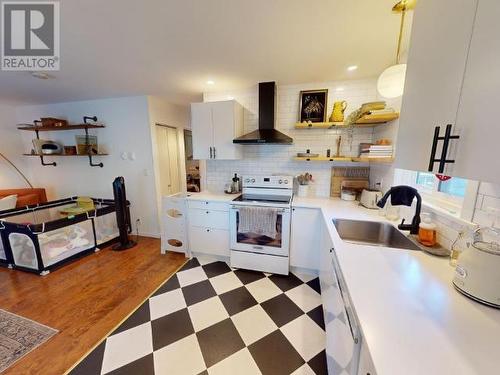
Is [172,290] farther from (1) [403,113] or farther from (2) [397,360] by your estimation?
(1) [403,113]

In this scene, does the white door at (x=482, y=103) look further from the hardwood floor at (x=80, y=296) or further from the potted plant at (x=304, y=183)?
the hardwood floor at (x=80, y=296)

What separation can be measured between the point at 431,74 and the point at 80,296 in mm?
3283

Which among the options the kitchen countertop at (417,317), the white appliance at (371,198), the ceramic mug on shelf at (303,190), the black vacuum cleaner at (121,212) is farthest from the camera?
the black vacuum cleaner at (121,212)

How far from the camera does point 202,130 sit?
8.95 feet

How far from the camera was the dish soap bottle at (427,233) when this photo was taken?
128cm

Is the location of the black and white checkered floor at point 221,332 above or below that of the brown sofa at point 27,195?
below

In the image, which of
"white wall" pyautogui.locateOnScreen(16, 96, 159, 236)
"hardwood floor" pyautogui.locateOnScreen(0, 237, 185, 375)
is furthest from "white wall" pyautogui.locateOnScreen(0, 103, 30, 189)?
"hardwood floor" pyautogui.locateOnScreen(0, 237, 185, 375)

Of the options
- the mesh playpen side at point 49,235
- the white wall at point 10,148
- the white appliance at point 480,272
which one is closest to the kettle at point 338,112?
the white appliance at point 480,272

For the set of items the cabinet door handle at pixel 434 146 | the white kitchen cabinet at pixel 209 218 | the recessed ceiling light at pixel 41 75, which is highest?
the recessed ceiling light at pixel 41 75

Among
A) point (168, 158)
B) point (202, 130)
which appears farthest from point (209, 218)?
point (168, 158)

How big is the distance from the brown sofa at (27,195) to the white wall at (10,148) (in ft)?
1.13

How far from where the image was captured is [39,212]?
313 centimetres

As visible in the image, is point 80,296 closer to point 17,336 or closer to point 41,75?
point 17,336

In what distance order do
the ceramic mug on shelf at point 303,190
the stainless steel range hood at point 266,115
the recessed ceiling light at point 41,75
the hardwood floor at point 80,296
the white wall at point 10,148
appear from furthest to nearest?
1. the white wall at point 10,148
2. the ceramic mug on shelf at point 303,190
3. the stainless steel range hood at point 266,115
4. the recessed ceiling light at point 41,75
5. the hardwood floor at point 80,296
